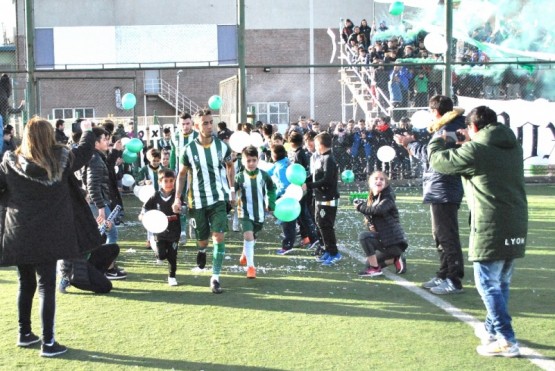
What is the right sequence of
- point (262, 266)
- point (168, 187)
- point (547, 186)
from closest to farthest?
1. point (168, 187)
2. point (262, 266)
3. point (547, 186)

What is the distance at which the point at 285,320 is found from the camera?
6.68m

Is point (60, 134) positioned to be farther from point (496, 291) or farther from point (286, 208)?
point (496, 291)

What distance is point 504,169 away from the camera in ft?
18.3

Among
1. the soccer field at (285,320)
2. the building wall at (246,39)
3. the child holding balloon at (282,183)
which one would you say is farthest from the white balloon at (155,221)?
the building wall at (246,39)

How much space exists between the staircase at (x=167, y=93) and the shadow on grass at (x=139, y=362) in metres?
29.4

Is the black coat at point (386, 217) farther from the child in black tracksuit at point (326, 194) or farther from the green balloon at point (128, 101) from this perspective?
the green balloon at point (128, 101)

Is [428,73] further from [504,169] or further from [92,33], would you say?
[92,33]

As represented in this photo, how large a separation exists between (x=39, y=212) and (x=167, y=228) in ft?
9.15

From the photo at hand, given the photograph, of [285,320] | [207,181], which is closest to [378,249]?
[207,181]

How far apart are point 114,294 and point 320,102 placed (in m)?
25.5

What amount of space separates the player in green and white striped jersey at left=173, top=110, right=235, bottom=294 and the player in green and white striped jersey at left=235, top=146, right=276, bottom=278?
0.71 meters

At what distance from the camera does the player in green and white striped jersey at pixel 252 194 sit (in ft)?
29.4

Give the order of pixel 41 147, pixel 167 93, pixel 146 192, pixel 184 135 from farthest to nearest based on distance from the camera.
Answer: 1. pixel 167 93
2. pixel 184 135
3. pixel 146 192
4. pixel 41 147

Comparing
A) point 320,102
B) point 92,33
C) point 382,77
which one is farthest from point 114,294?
point 92,33
